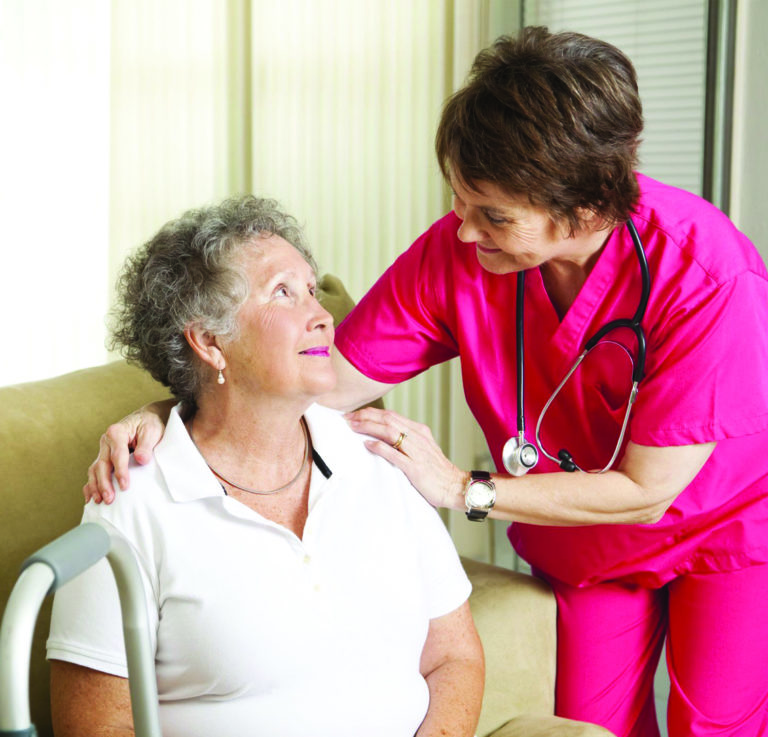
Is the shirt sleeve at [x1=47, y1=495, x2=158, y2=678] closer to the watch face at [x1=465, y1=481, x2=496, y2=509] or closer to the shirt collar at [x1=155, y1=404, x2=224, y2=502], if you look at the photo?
the shirt collar at [x1=155, y1=404, x2=224, y2=502]

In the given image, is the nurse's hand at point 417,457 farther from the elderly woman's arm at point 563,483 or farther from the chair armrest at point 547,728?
the chair armrest at point 547,728

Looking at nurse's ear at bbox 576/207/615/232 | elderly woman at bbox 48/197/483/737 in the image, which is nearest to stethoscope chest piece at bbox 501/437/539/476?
elderly woman at bbox 48/197/483/737

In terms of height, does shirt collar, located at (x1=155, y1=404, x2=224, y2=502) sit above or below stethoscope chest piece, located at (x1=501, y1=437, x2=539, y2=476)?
above

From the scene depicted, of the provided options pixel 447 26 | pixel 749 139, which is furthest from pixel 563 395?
pixel 447 26

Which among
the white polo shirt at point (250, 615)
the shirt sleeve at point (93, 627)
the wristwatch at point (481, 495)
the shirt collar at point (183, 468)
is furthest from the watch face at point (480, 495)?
the shirt sleeve at point (93, 627)

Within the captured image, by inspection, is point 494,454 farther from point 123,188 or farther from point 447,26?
point 123,188

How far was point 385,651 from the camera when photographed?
4.54 feet

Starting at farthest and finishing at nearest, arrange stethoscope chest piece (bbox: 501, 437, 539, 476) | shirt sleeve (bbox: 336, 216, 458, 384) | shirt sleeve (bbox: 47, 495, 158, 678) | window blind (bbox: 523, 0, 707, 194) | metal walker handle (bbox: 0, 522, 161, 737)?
1. window blind (bbox: 523, 0, 707, 194)
2. shirt sleeve (bbox: 336, 216, 458, 384)
3. stethoscope chest piece (bbox: 501, 437, 539, 476)
4. shirt sleeve (bbox: 47, 495, 158, 678)
5. metal walker handle (bbox: 0, 522, 161, 737)

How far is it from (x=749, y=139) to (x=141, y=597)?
207 centimetres

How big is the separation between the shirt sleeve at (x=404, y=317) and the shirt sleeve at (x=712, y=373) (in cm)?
43

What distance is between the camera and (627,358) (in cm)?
152

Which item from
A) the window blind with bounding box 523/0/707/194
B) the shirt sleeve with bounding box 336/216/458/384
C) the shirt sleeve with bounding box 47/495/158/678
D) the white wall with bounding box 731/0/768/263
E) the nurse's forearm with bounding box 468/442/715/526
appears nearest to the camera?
the shirt sleeve with bounding box 47/495/158/678

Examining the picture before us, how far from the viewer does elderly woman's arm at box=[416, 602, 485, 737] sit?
1421mm

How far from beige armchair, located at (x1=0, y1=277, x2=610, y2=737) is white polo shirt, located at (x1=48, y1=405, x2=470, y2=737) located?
0.85 ft
